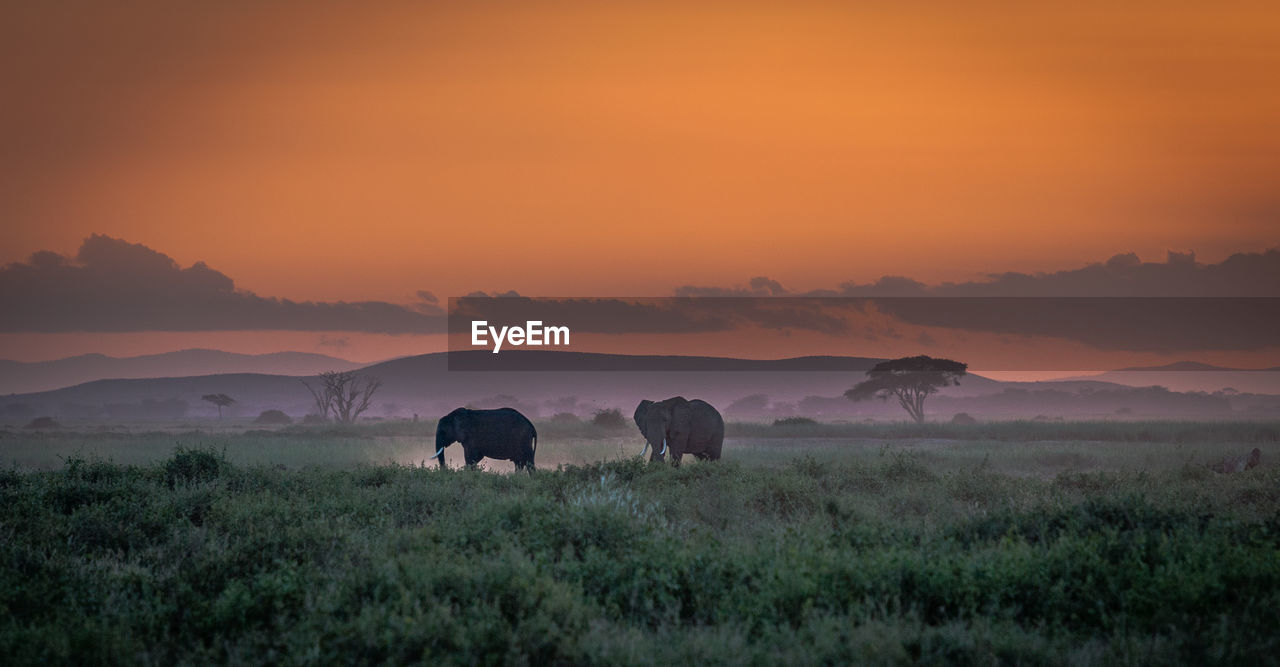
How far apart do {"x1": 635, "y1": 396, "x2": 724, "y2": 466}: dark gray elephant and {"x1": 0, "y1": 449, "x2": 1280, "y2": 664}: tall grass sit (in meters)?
11.9

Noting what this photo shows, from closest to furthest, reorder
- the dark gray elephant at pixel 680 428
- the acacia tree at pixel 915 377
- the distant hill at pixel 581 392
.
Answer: the dark gray elephant at pixel 680 428
the acacia tree at pixel 915 377
the distant hill at pixel 581 392

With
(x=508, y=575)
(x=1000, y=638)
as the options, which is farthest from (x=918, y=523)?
(x=508, y=575)

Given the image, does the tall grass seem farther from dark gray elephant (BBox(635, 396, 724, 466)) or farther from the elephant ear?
the elephant ear

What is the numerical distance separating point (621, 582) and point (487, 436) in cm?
1640

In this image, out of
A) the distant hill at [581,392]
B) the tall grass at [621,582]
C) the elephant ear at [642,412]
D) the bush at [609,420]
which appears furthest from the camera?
the distant hill at [581,392]

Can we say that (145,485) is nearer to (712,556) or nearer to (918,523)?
(712,556)

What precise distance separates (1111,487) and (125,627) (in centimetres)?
1582

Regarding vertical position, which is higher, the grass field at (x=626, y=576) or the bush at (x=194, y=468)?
the bush at (x=194, y=468)

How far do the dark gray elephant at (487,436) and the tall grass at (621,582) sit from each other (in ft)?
34.8

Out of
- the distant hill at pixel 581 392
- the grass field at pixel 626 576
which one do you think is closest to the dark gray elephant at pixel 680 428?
the grass field at pixel 626 576

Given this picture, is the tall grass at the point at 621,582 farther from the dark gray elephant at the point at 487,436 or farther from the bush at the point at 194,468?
the dark gray elephant at the point at 487,436

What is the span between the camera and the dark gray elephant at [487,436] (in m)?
25.5

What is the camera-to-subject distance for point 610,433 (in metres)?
51.3

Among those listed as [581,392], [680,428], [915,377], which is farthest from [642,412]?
[581,392]
